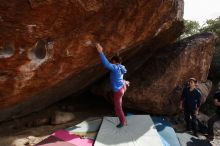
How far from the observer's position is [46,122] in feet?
30.1

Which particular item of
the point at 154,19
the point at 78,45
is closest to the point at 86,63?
the point at 78,45

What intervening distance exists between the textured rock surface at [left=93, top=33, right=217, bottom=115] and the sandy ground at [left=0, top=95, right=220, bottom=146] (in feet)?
2.60

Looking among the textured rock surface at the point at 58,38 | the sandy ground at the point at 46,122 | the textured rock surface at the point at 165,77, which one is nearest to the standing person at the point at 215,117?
the sandy ground at the point at 46,122

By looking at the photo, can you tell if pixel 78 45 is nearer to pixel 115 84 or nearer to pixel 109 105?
pixel 115 84

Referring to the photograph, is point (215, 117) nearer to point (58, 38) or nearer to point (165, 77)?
point (165, 77)

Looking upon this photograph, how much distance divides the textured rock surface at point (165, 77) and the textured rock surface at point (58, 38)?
151 cm

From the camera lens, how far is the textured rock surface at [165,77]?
10.1 meters

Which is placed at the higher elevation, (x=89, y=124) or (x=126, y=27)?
(x=126, y=27)

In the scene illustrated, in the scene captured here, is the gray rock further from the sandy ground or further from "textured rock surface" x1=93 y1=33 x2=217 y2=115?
"textured rock surface" x1=93 y1=33 x2=217 y2=115

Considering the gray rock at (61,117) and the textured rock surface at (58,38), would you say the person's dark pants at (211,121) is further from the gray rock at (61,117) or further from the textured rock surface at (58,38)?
the gray rock at (61,117)

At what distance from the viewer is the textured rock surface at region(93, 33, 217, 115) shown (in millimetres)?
10125

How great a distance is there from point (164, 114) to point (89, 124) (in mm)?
3239

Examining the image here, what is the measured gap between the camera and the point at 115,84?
764cm

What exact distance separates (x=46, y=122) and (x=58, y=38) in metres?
3.33
